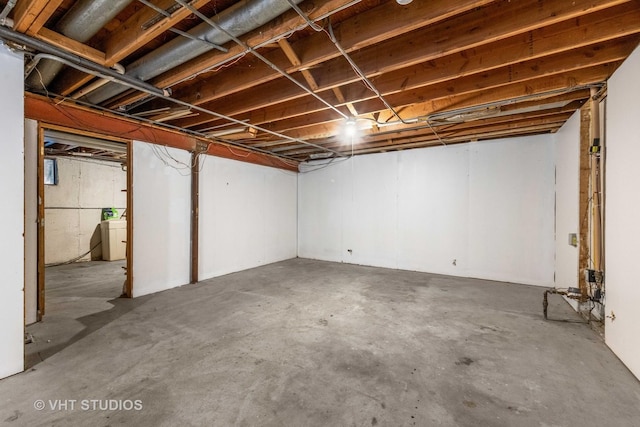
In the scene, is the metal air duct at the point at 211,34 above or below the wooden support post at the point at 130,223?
above

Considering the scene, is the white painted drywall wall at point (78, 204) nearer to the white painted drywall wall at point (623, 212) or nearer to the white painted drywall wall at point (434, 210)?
the white painted drywall wall at point (434, 210)

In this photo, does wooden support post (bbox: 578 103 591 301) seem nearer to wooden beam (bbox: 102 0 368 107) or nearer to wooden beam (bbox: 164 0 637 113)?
wooden beam (bbox: 164 0 637 113)

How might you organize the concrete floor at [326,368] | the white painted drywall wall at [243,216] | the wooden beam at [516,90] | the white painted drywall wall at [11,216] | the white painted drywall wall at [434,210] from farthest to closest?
the white painted drywall wall at [434,210] < the white painted drywall wall at [243,216] < the wooden beam at [516,90] < the white painted drywall wall at [11,216] < the concrete floor at [326,368]

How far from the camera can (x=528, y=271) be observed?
4430 millimetres

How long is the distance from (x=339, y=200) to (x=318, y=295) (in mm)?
2819

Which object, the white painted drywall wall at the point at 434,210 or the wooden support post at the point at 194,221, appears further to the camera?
the white painted drywall wall at the point at 434,210

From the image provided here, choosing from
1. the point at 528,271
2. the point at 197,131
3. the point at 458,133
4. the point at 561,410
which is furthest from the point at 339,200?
the point at 561,410

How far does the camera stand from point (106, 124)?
11.2 feet

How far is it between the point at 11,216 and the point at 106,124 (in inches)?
74.7

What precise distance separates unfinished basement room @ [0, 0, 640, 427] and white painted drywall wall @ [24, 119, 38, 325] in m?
0.02

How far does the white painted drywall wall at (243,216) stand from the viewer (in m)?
4.71

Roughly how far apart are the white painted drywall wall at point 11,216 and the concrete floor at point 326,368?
0.23 meters

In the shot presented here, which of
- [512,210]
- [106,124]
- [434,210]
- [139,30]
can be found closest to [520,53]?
[139,30]

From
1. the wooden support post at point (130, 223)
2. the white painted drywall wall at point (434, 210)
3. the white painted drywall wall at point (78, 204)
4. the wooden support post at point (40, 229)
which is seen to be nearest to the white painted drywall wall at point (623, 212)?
the white painted drywall wall at point (434, 210)
